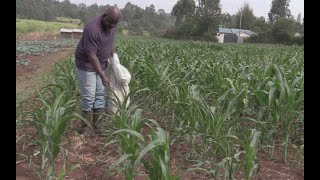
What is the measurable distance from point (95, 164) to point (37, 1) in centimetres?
7457

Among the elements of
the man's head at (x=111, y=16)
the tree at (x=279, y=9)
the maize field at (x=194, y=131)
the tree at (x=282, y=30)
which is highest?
the tree at (x=279, y=9)

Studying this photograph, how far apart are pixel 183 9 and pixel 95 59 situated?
5534 cm

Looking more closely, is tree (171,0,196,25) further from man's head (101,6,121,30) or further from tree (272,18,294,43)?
man's head (101,6,121,30)

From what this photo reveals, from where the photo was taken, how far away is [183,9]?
5800 centimetres

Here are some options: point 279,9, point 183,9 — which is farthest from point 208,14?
point 279,9

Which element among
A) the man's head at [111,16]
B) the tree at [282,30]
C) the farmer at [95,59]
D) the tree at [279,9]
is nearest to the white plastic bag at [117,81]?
the farmer at [95,59]

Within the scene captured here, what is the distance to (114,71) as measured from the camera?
456 cm

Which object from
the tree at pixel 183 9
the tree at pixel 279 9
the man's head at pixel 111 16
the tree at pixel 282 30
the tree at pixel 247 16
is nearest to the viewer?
the man's head at pixel 111 16

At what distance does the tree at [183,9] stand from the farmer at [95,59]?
5292cm

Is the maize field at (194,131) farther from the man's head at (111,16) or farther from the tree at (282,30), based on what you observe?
the tree at (282,30)

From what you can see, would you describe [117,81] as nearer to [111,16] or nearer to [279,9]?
[111,16]

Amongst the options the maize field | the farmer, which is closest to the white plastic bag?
the farmer

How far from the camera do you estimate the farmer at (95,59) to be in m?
4.07

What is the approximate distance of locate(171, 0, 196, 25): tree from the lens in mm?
56688
